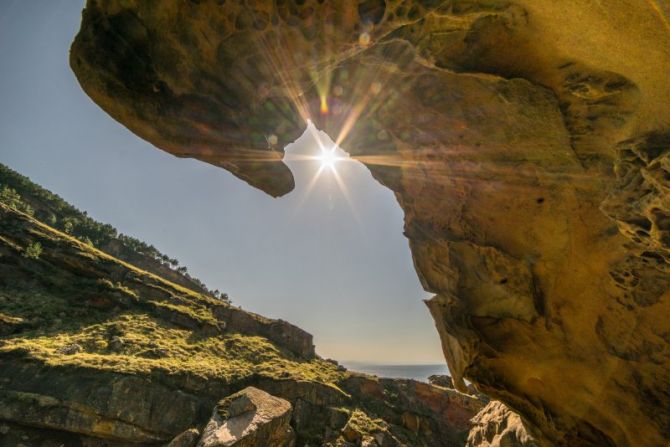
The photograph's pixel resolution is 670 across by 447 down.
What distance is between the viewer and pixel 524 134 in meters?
8.22

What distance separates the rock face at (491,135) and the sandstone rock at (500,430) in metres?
1.50

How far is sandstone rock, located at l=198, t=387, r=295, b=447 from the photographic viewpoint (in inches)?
885

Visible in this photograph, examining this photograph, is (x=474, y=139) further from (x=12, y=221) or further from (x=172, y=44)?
(x=12, y=221)

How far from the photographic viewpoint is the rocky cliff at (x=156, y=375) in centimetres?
2427

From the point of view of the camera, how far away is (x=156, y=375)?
28.6 m

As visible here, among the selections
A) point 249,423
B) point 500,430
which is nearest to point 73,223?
point 249,423

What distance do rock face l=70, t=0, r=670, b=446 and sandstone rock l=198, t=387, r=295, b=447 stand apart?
17862 millimetres

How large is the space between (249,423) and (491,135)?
2605cm

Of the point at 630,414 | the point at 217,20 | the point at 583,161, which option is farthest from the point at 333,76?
the point at 630,414

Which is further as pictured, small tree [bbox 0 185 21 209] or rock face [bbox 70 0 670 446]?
small tree [bbox 0 185 21 209]

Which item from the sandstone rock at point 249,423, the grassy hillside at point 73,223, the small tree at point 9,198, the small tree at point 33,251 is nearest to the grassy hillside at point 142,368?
the small tree at point 33,251

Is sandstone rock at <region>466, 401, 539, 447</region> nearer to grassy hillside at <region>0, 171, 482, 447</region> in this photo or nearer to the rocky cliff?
the rocky cliff

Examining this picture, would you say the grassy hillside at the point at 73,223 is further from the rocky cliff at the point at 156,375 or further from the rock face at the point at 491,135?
the rock face at the point at 491,135

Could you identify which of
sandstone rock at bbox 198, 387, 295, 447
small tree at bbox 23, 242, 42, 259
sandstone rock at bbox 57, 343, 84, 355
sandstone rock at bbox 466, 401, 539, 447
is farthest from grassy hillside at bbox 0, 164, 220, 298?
sandstone rock at bbox 466, 401, 539, 447
